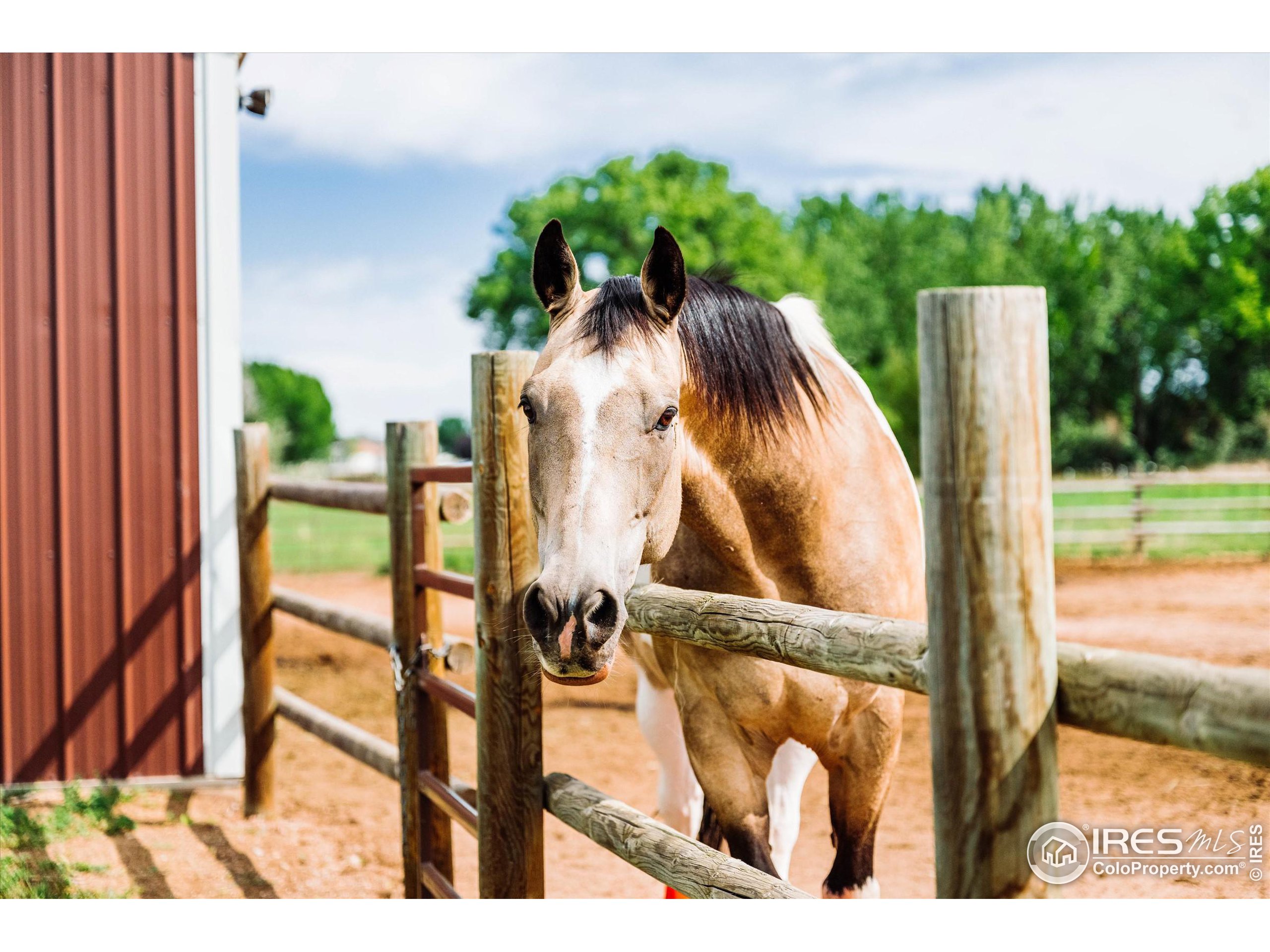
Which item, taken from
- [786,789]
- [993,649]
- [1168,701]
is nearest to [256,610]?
[786,789]

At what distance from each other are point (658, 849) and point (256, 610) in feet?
9.88

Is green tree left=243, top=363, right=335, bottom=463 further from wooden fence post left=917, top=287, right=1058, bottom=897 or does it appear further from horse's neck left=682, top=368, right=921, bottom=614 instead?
wooden fence post left=917, top=287, right=1058, bottom=897

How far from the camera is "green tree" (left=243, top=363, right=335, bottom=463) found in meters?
71.1

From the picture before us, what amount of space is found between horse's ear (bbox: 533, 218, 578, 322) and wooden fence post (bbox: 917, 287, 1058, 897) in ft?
3.43

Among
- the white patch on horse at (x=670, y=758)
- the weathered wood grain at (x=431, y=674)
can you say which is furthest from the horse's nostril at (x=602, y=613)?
the weathered wood grain at (x=431, y=674)

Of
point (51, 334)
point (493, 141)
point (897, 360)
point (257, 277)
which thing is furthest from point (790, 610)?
point (257, 277)

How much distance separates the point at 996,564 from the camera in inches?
43.3

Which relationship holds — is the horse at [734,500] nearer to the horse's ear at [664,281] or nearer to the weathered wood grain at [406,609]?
the horse's ear at [664,281]

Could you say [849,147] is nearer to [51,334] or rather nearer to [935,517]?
[51,334]

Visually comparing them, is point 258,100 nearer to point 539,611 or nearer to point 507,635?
point 507,635

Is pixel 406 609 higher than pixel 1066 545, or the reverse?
pixel 406 609

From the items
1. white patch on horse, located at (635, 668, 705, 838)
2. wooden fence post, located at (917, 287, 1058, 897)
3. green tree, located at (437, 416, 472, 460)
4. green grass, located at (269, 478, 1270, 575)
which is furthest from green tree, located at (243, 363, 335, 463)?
wooden fence post, located at (917, 287, 1058, 897)

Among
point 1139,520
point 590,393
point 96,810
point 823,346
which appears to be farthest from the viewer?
point 1139,520

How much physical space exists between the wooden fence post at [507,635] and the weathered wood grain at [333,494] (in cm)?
117
